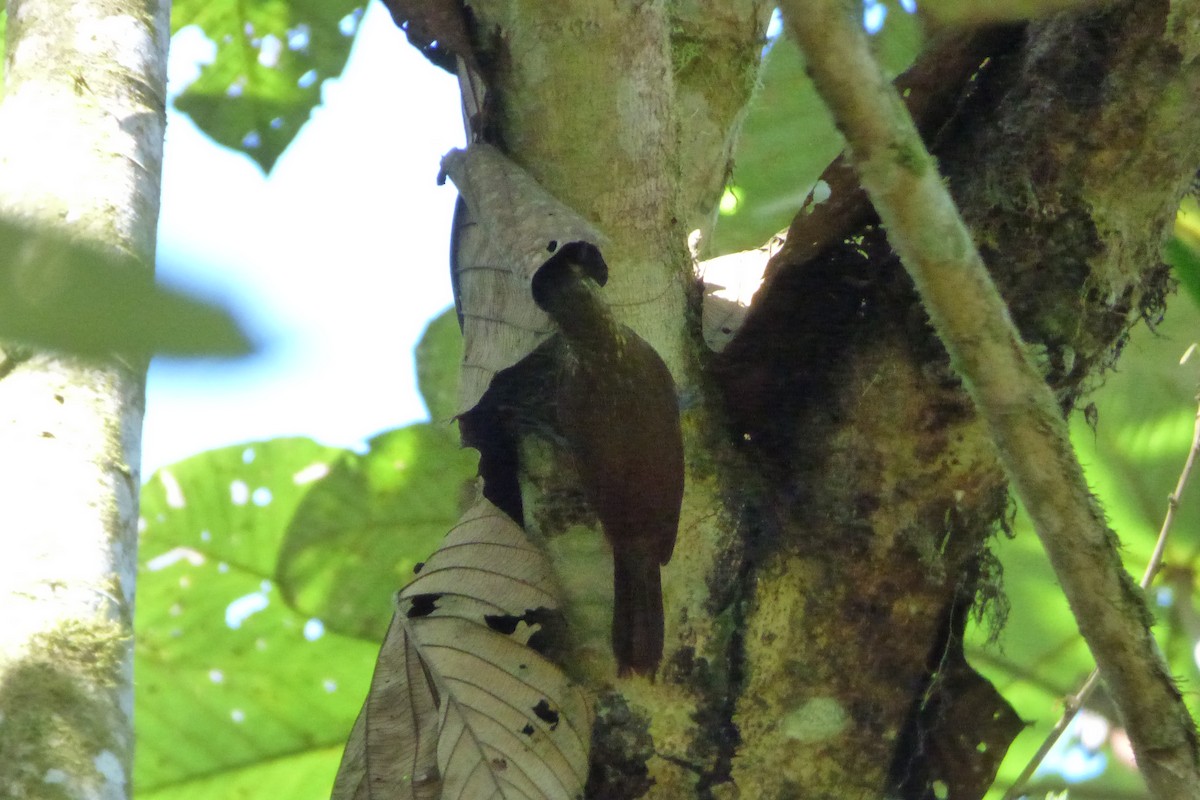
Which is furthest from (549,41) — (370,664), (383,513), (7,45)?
(370,664)

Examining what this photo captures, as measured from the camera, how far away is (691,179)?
1.36 m

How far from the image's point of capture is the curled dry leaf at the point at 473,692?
0.89 metres

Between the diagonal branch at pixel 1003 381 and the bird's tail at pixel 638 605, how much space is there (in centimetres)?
27

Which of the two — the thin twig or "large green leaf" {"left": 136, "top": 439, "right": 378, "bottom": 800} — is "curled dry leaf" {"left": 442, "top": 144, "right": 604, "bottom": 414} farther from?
"large green leaf" {"left": 136, "top": 439, "right": 378, "bottom": 800}

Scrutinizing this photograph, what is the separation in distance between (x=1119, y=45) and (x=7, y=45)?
1232 mm

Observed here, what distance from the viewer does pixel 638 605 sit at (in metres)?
0.92

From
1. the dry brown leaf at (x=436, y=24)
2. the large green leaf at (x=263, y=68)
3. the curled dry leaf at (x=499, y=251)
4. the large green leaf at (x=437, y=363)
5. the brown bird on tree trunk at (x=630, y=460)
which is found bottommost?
the brown bird on tree trunk at (x=630, y=460)

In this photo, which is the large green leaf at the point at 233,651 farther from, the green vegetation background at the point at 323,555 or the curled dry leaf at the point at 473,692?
the curled dry leaf at the point at 473,692

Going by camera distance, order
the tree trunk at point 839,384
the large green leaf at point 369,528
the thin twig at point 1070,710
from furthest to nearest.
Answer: the large green leaf at point 369,528 → the thin twig at point 1070,710 → the tree trunk at point 839,384

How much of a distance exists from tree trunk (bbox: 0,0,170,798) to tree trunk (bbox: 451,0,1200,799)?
348mm

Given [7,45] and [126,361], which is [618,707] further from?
[7,45]

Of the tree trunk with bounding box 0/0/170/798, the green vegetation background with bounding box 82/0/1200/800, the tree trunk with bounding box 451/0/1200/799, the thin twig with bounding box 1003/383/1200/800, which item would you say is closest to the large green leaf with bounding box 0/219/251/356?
the tree trunk with bounding box 0/0/170/798

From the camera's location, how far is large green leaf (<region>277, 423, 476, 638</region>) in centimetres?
192

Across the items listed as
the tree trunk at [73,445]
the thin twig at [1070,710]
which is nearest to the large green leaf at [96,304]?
the tree trunk at [73,445]
